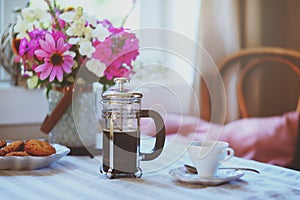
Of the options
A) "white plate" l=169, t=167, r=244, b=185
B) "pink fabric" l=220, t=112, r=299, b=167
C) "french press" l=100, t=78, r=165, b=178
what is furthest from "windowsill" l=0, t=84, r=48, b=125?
"white plate" l=169, t=167, r=244, b=185

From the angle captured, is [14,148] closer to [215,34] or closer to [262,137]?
[262,137]

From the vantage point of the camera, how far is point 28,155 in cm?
137

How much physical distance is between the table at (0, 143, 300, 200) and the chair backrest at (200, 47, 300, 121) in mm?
1339

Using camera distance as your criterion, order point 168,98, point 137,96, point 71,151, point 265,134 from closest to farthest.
A: point 137,96 → point 71,151 → point 265,134 → point 168,98

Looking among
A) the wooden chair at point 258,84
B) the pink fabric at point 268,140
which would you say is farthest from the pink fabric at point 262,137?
the wooden chair at point 258,84

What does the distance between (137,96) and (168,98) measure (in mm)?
1149

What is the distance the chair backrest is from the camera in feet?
8.80

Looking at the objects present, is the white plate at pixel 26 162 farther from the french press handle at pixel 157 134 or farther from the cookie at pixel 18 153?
the french press handle at pixel 157 134

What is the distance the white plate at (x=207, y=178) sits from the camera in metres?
1.20

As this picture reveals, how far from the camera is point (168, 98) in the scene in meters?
2.43

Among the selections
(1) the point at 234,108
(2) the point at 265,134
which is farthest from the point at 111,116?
(1) the point at 234,108

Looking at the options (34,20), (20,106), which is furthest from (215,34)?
(34,20)

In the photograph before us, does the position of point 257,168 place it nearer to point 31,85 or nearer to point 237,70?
point 31,85

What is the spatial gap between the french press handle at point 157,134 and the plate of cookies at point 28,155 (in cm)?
25
